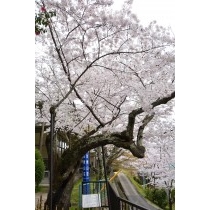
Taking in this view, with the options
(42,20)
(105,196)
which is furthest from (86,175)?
(42,20)

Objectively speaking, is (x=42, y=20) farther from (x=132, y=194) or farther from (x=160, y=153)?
(x=132, y=194)

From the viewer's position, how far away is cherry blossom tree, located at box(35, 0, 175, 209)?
8.95 ft

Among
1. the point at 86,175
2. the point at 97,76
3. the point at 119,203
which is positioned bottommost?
the point at 119,203

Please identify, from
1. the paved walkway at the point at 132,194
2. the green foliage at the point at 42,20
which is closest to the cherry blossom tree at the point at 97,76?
the green foliage at the point at 42,20

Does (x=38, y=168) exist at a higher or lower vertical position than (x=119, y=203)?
higher

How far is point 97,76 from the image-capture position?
2758mm

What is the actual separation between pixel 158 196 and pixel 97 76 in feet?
2.65

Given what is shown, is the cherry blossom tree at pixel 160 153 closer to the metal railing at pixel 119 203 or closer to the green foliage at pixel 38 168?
the metal railing at pixel 119 203

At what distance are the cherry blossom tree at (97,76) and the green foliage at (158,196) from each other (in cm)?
22

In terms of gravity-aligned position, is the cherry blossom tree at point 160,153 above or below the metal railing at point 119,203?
above

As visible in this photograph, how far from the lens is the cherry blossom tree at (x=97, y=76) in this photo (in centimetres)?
273

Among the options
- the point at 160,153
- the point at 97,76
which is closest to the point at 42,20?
the point at 97,76
